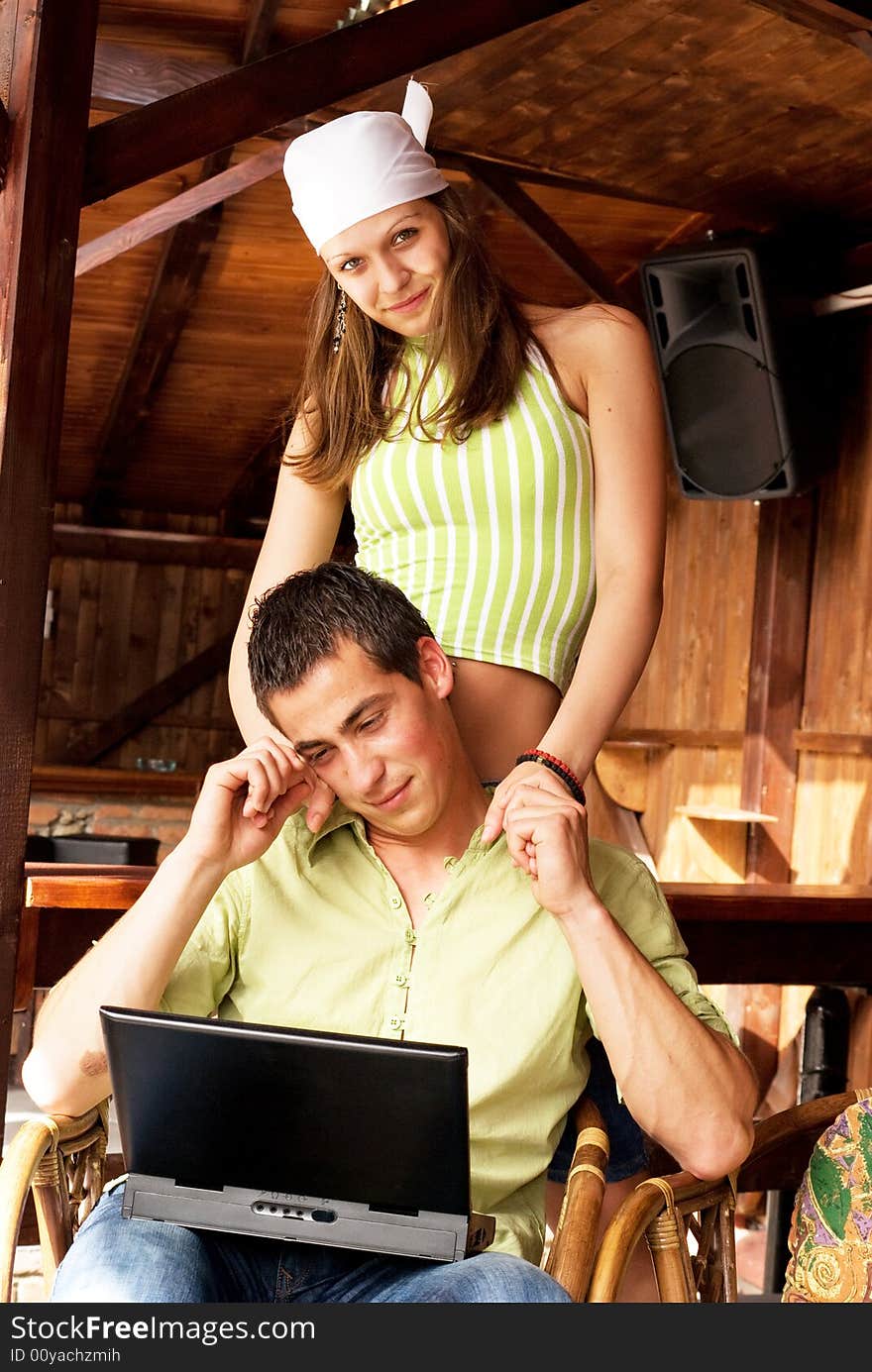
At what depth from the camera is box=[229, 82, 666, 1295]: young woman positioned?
74.7 inches

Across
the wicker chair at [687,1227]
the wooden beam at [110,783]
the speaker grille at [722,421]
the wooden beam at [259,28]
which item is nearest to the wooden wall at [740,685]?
the speaker grille at [722,421]

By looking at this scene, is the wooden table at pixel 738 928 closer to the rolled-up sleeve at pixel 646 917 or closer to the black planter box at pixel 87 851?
the rolled-up sleeve at pixel 646 917

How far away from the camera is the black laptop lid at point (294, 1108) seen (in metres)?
1.34

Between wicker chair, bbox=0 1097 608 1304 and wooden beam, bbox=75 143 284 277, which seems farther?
Answer: wooden beam, bbox=75 143 284 277

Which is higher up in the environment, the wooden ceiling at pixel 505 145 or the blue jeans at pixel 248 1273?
the wooden ceiling at pixel 505 145

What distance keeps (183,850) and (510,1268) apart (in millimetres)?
584

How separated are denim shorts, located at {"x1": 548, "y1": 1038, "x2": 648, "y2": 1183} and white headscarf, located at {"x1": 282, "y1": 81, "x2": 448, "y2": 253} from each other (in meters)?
1.08

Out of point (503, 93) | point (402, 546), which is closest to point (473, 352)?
point (402, 546)

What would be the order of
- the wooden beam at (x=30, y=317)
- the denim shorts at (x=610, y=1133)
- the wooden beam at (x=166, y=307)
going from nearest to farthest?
the denim shorts at (x=610, y=1133), the wooden beam at (x=30, y=317), the wooden beam at (x=166, y=307)

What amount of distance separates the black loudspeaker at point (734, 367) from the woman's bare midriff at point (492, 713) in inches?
116

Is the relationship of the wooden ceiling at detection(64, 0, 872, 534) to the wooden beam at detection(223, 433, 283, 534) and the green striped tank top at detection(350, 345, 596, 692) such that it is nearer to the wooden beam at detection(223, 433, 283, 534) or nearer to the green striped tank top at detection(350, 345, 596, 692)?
the green striped tank top at detection(350, 345, 596, 692)

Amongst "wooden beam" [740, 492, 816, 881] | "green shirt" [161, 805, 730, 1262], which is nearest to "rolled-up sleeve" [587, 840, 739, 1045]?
"green shirt" [161, 805, 730, 1262]

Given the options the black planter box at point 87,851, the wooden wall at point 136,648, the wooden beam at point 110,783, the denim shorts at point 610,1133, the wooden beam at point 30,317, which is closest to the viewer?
the denim shorts at point 610,1133

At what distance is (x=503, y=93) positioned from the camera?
159 inches
